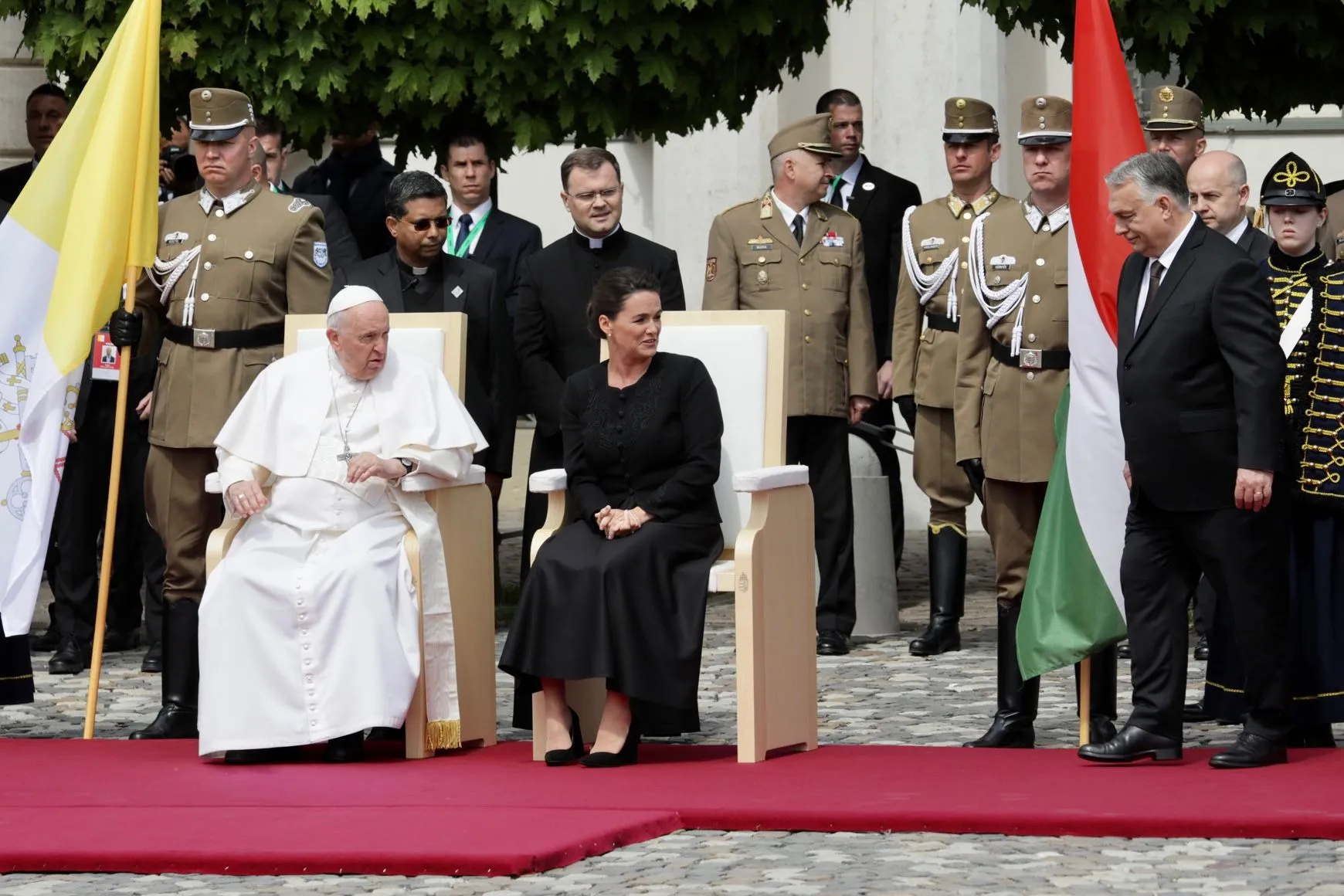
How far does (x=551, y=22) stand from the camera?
1060cm

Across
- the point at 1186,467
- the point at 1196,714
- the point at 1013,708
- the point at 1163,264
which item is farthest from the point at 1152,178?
the point at 1196,714

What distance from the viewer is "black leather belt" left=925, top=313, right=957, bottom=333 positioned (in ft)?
33.7

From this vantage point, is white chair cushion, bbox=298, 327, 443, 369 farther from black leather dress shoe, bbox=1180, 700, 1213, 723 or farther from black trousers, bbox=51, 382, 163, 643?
black leather dress shoe, bbox=1180, 700, 1213, 723

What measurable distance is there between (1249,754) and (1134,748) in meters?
0.31

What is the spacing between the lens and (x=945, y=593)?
412 inches

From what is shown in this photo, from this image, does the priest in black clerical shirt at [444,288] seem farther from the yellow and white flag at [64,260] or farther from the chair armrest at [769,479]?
the chair armrest at [769,479]

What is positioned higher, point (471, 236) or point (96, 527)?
point (471, 236)

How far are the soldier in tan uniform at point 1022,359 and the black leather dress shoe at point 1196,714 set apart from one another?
0.30 metres

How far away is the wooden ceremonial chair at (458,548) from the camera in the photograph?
8203 millimetres

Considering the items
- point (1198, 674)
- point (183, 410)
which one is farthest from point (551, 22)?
point (1198, 674)

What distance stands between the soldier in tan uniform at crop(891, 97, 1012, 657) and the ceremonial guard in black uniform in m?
2.21

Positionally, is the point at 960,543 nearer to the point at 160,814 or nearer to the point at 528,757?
the point at 528,757

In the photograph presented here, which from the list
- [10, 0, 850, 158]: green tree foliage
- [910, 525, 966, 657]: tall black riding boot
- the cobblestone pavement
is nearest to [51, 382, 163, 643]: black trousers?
[10, 0, 850, 158]: green tree foliage

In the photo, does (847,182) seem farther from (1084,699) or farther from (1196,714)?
(1084,699)
